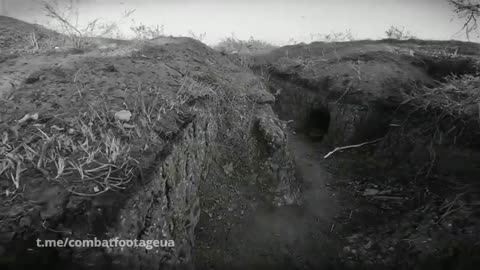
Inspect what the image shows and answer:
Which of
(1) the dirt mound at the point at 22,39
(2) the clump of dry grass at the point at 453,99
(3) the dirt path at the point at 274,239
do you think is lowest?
(3) the dirt path at the point at 274,239

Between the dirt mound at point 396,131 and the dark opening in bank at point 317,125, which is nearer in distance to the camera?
the dirt mound at point 396,131

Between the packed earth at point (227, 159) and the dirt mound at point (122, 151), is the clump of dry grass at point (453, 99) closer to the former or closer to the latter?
the packed earth at point (227, 159)

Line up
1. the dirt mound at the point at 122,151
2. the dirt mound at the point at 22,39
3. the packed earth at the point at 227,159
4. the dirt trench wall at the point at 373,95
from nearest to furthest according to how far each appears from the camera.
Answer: the dirt mound at the point at 122,151
the packed earth at the point at 227,159
the dirt trench wall at the point at 373,95
the dirt mound at the point at 22,39

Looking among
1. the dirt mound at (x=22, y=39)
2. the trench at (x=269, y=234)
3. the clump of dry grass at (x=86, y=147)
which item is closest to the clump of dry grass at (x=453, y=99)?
the trench at (x=269, y=234)

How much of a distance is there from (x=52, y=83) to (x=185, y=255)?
1824 mm

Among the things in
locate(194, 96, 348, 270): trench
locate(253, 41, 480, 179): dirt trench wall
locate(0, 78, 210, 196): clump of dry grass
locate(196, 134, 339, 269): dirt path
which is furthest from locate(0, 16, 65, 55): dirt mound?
locate(253, 41, 480, 179): dirt trench wall

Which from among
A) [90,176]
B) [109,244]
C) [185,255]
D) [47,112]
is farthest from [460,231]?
[47,112]

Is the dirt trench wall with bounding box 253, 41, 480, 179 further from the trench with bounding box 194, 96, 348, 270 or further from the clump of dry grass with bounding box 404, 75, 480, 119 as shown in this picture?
the trench with bounding box 194, 96, 348, 270

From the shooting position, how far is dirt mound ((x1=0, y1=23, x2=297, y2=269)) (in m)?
1.73

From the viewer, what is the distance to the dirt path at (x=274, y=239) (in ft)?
9.04

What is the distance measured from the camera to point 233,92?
11.6 ft

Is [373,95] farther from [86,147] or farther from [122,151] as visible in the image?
[86,147]

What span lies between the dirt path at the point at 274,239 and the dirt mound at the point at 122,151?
7.9 inches

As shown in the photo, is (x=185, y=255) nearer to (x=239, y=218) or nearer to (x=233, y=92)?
(x=239, y=218)
